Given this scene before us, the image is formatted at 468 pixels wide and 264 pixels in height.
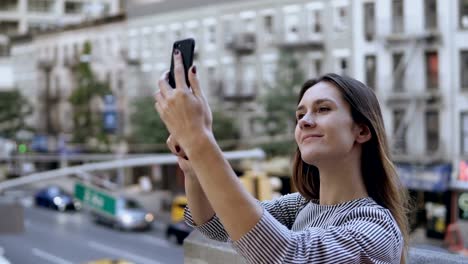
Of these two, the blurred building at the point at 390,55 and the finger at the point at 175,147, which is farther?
the blurred building at the point at 390,55

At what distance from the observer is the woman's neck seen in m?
0.81

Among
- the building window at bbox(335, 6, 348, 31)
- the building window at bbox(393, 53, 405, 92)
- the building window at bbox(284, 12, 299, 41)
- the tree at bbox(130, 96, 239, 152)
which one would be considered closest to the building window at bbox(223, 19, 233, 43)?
the building window at bbox(284, 12, 299, 41)

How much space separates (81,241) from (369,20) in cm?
378

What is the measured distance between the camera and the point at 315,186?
0.93 metres

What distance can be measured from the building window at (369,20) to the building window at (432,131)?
0.97 metres

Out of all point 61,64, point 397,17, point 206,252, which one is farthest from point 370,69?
point 206,252

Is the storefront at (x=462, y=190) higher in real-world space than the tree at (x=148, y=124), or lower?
lower

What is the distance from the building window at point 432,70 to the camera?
7.20 m

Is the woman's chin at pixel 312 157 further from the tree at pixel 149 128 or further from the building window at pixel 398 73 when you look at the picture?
the tree at pixel 149 128

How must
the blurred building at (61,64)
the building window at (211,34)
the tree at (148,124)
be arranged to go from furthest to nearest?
the blurred building at (61,64)
the tree at (148,124)
the building window at (211,34)

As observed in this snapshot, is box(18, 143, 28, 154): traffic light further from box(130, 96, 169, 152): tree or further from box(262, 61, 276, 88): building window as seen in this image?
box(262, 61, 276, 88): building window

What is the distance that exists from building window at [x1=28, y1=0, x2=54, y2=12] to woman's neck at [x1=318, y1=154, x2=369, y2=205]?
11.1 metres

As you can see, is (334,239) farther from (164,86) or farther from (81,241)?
(81,241)

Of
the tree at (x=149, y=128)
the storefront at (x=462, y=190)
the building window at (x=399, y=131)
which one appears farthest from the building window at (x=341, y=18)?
the tree at (x=149, y=128)
